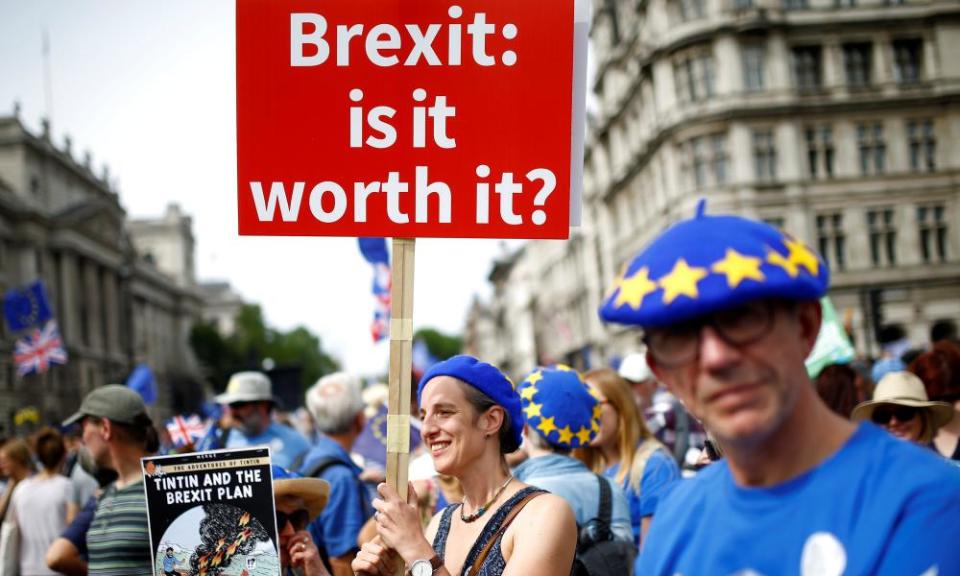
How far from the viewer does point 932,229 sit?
4075 centimetres

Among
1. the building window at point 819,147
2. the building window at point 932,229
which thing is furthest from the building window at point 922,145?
the building window at point 819,147

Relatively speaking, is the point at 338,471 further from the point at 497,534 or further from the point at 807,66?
the point at 807,66

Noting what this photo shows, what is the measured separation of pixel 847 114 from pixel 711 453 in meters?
41.0

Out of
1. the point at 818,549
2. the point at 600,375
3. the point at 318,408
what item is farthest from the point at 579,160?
the point at 318,408

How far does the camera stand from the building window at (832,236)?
40812 millimetres

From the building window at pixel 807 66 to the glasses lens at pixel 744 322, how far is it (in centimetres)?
4275

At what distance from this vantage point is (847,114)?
136ft

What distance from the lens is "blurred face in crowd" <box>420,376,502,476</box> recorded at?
349cm

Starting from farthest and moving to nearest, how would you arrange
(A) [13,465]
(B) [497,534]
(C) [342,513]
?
(A) [13,465]
(C) [342,513]
(B) [497,534]

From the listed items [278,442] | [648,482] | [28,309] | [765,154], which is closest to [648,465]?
[648,482]

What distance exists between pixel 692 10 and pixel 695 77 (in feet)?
8.78

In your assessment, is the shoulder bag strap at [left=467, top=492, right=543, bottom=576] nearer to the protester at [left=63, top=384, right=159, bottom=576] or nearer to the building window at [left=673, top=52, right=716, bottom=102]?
the protester at [left=63, top=384, right=159, bottom=576]

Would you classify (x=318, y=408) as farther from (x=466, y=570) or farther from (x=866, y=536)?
(x=866, y=536)

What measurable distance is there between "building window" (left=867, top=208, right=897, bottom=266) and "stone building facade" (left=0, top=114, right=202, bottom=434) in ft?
125
